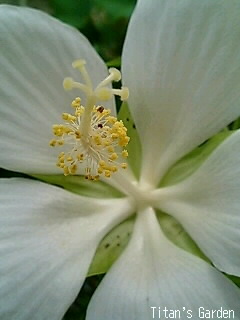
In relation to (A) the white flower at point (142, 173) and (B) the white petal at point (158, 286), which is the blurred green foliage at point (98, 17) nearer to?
(A) the white flower at point (142, 173)

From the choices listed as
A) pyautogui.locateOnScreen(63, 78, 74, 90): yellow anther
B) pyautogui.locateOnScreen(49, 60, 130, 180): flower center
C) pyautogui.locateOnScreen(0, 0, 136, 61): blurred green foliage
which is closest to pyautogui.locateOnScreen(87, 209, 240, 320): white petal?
pyautogui.locateOnScreen(49, 60, 130, 180): flower center

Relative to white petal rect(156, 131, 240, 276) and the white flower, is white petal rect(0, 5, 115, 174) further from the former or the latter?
white petal rect(156, 131, 240, 276)

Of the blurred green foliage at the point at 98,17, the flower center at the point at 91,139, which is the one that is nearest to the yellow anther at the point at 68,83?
the flower center at the point at 91,139

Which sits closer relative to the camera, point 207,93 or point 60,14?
point 207,93

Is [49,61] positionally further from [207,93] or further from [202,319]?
[202,319]

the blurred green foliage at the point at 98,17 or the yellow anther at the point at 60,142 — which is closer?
the yellow anther at the point at 60,142

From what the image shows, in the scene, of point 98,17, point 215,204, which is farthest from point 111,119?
point 98,17

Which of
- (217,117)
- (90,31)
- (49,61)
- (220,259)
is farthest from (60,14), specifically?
(220,259)
